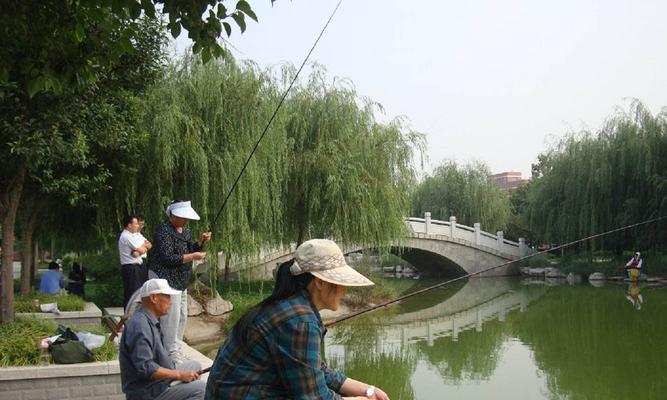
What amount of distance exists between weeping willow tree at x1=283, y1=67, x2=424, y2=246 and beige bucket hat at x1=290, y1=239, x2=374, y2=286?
457 inches

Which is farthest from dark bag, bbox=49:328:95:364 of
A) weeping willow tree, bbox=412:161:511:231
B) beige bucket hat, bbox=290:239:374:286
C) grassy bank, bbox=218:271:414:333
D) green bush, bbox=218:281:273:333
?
weeping willow tree, bbox=412:161:511:231

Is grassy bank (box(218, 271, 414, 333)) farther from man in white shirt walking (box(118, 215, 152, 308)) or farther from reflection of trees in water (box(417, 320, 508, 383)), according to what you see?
man in white shirt walking (box(118, 215, 152, 308))

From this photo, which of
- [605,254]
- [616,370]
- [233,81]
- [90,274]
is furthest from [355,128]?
[605,254]

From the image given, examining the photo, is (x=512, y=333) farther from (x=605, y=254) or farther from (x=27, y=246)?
(x=605, y=254)

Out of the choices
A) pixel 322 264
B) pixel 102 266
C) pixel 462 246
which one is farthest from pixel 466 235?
pixel 322 264

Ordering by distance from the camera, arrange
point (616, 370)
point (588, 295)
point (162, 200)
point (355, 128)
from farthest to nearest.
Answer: point (588, 295) → point (355, 128) → point (162, 200) → point (616, 370)

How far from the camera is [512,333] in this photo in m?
12.5

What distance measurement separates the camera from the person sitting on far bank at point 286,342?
2.28 m

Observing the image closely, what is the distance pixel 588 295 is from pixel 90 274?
1395 centimetres

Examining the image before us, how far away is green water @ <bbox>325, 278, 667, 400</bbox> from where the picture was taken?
8211 mm

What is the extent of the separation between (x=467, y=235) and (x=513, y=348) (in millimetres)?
17086

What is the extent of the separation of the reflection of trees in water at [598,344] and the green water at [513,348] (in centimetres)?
1

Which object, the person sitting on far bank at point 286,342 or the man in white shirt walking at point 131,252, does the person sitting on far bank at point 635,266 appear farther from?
the person sitting on far bank at point 286,342

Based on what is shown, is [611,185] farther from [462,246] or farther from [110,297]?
[110,297]
